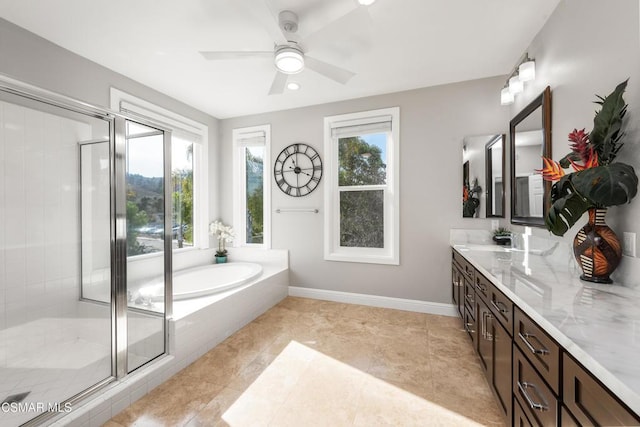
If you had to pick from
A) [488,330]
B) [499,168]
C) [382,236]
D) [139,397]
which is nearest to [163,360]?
[139,397]

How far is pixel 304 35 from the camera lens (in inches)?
80.9

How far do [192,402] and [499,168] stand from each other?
329cm

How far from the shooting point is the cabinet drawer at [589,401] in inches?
22.5

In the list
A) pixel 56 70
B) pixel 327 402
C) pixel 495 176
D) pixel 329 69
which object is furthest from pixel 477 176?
pixel 56 70

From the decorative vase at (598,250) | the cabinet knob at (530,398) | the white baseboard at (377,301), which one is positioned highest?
the decorative vase at (598,250)

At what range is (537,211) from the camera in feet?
6.72

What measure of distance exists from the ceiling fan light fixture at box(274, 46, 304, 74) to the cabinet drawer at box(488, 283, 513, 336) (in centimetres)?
199

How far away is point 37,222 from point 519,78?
13.5 feet

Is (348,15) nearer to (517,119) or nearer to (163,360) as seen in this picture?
(517,119)

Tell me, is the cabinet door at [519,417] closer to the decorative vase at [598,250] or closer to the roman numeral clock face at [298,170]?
the decorative vase at [598,250]

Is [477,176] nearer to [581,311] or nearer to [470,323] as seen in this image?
[470,323]

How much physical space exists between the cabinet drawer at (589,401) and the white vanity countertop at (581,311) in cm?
3

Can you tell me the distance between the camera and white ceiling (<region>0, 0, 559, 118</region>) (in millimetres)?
1786

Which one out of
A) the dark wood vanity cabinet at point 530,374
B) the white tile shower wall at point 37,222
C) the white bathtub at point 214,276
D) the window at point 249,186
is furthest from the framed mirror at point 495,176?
the white tile shower wall at point 37,222
